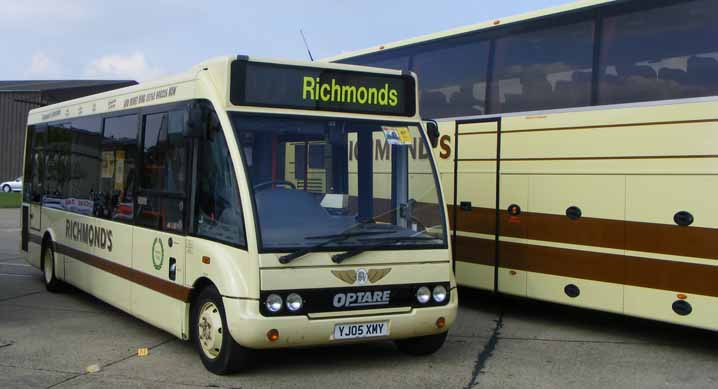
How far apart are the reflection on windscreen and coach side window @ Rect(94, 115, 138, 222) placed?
252 cm

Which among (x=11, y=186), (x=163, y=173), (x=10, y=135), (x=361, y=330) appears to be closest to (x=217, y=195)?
(x=163, y=173)

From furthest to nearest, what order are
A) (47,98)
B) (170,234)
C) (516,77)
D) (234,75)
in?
(47,98), (516,77), (170,234), (234,75)

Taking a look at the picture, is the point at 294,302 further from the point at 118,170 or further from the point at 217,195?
the point at 118,170

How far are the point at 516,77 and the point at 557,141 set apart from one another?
1171 millimetres

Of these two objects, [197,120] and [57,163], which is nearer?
[197,120]

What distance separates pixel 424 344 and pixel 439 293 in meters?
0.72

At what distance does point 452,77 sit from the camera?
11.6 m

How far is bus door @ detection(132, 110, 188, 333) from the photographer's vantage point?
315 inches

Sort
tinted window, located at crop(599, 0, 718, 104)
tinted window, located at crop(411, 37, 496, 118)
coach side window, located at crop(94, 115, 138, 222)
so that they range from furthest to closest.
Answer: tinted window, located at crop(411, 37, 496, 118) < coach side window, located at crop(94, 115, 138, 222) < tinted window, located at crop(599, 0, 718, 104)

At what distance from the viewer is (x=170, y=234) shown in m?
8.19

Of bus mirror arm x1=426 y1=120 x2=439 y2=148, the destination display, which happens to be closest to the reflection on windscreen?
the destination display

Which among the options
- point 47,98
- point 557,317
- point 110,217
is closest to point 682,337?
point 557,317

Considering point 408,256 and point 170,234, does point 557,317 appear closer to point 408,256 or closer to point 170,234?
point 408,256

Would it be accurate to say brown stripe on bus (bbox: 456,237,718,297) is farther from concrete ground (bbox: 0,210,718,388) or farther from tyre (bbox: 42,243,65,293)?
tyre (bbox: 42,243,65,293)
